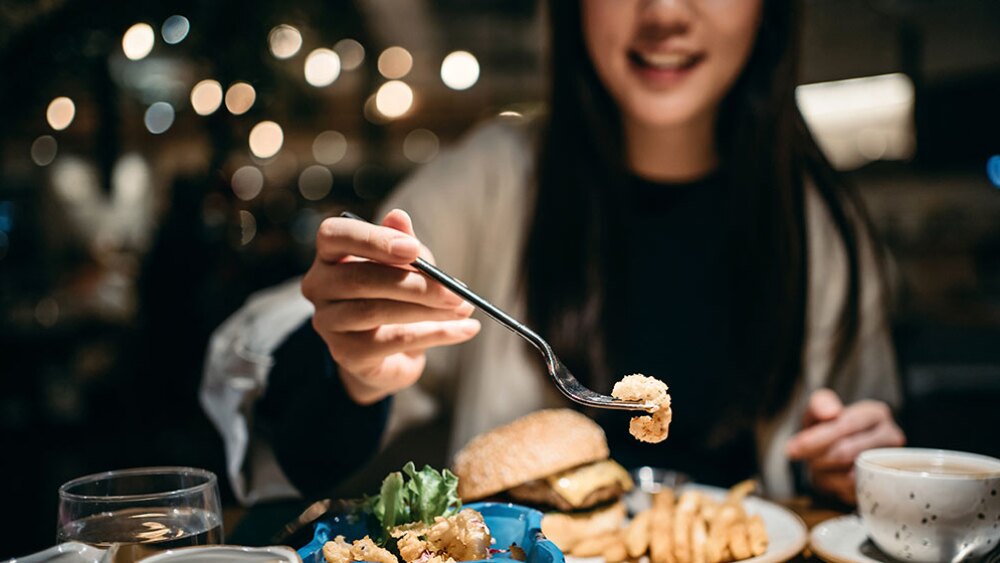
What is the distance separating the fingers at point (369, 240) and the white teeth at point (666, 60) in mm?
878

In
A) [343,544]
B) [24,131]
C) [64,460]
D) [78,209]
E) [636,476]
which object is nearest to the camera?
[343,544]

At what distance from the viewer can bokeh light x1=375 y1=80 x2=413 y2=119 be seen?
8.30 m

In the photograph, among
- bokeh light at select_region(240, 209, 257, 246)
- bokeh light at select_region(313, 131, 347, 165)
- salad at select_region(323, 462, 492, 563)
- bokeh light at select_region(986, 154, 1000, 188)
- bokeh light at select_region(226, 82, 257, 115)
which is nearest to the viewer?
salad at select_region(323, 462, 492, 563)

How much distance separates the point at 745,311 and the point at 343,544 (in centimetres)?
128

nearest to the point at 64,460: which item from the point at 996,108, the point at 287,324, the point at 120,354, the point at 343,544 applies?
the point at 120,354

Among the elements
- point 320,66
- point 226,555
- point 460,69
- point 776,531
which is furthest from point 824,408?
point 460,69

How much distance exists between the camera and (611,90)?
1.76 metres

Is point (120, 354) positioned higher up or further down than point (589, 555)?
further down

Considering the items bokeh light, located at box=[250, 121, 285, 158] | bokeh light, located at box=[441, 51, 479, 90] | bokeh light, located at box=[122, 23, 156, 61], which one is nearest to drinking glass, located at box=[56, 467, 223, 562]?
bokeh light, located at box=[122, 23, 156, 61]

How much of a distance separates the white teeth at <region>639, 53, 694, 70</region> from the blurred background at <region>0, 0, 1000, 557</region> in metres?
0.31

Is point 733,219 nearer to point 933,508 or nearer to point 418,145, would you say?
point 933,508

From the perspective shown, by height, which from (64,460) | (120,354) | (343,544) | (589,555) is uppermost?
(343,544)

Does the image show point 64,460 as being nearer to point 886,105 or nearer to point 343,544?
point 343,544

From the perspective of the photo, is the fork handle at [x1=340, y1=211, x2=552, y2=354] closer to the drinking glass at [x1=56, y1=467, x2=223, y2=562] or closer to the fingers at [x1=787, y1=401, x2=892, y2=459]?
the drinking glass at [x1=56, y1=467, x2=223, y2=562]
